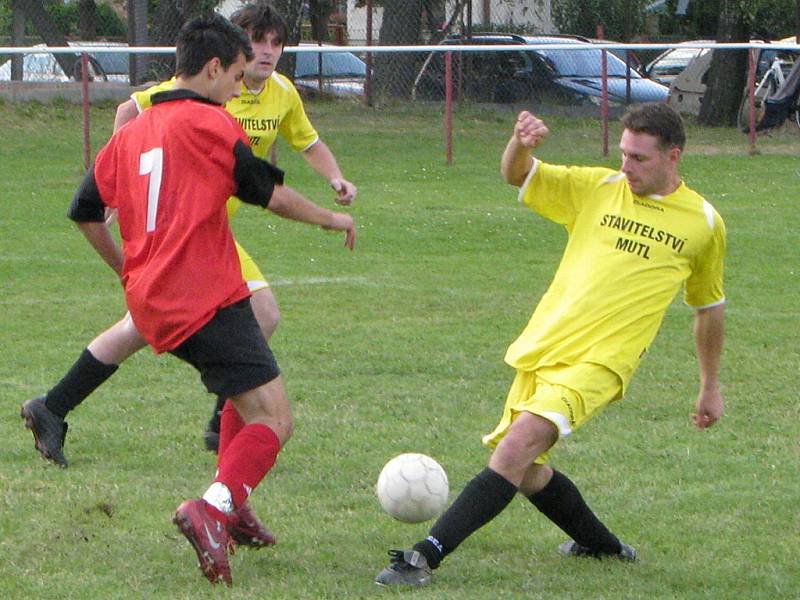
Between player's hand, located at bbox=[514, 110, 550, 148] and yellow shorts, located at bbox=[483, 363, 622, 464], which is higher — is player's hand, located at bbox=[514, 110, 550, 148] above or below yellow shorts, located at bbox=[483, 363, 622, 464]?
above

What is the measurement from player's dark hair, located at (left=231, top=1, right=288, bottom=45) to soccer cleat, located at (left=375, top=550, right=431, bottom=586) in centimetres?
235

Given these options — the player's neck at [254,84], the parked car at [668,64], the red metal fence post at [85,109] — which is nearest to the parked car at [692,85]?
the parked car at [668,64]

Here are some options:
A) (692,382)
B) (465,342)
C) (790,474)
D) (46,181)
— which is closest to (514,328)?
(465,342)

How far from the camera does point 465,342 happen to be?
8328mm

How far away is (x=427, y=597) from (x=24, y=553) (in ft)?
4.54

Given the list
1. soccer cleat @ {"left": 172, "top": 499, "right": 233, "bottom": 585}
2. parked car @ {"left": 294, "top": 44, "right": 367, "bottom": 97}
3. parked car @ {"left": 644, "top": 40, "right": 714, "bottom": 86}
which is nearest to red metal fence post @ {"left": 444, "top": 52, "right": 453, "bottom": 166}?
parked car @ {"left": 294, "top": 44, "right": 367, "bottom": 97}

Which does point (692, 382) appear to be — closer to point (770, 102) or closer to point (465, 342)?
point (465, 342)

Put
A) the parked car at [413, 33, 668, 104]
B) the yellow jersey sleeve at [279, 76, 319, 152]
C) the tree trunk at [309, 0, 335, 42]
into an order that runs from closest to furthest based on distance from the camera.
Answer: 1. the yellow jersey sleeve at [279, 76, 319, 152]
2. the parked car at [413, 33, 668, 104]
3. the tree trunk at [309, 0, 335, 42]

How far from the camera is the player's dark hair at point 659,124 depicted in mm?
4348

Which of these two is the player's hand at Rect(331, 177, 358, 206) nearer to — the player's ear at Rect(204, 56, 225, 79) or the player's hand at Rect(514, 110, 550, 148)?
the player's ear at Rect(204, 56, 225, 79)

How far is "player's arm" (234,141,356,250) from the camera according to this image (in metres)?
4.31

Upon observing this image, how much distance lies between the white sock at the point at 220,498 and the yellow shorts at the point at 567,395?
2.74ft

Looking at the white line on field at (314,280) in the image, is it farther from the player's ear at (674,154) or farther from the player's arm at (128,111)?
the player's ear at (674,154)

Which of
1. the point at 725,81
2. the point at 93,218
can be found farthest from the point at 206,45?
the point at 725,81
